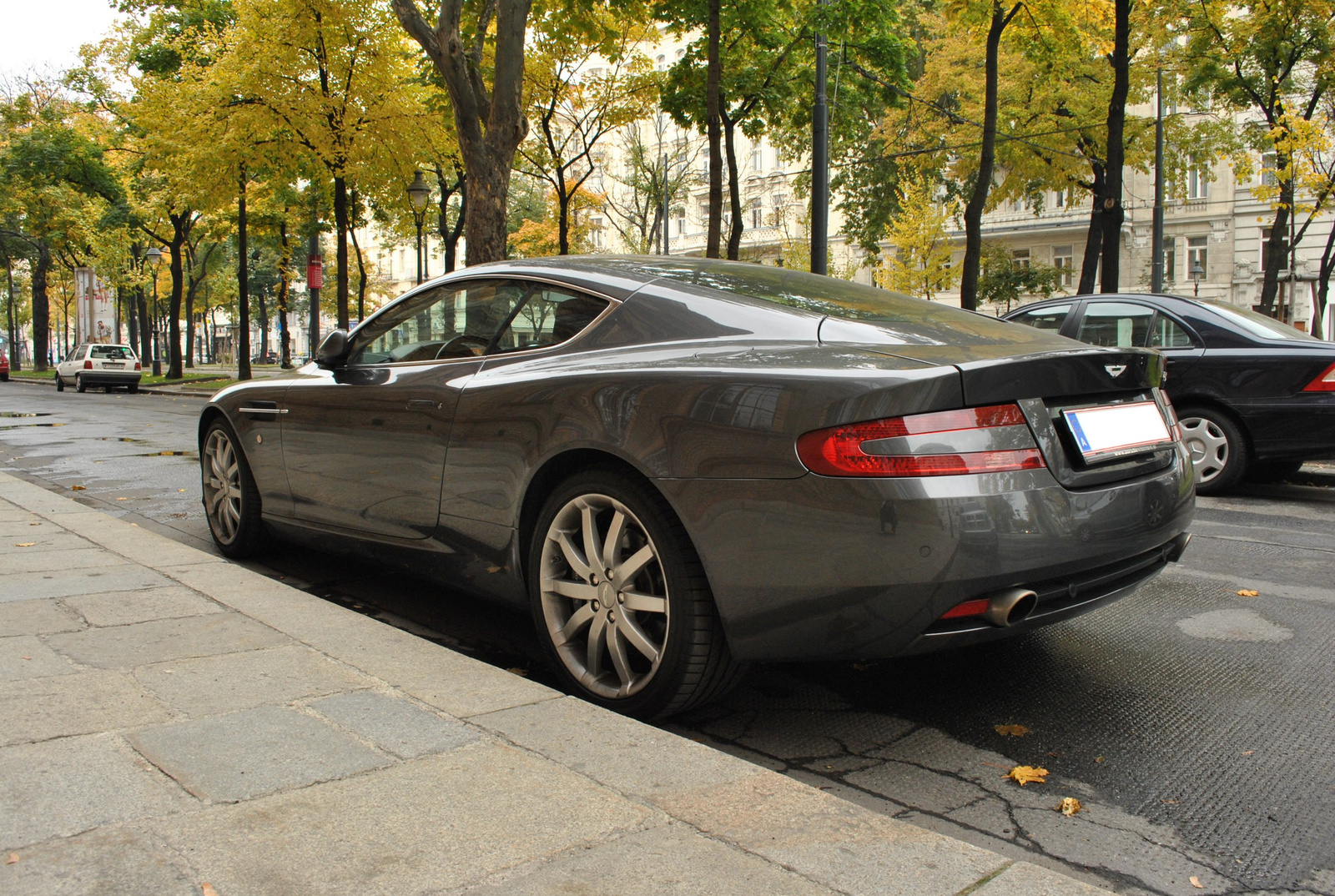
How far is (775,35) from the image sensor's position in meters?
21.0

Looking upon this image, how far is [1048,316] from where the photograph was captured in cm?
850

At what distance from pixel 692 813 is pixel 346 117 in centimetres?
2333

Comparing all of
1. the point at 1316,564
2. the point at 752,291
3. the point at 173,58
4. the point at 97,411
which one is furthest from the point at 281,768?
the point at 173,58

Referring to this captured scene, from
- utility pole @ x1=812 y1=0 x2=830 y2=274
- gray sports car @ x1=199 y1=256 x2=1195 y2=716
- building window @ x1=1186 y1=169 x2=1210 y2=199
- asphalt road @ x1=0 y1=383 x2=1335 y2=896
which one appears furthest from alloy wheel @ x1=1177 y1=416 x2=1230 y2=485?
building window @ x1=1186 y1=169 x2=1210 y2=199

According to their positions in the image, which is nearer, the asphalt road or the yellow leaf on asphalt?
the asphalt road

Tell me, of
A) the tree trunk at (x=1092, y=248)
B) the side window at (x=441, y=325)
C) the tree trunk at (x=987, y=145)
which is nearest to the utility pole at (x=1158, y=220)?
the tree trunk at (x=1092, y=248)

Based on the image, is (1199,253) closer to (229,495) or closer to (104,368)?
(104,368)

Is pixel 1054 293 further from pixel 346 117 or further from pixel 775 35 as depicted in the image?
pixel 346 117

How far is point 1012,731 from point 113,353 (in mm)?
34661

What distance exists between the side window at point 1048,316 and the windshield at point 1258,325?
100 centimetres

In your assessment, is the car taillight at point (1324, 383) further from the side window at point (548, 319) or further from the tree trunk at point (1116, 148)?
the tree trunk at point (1116, 148)

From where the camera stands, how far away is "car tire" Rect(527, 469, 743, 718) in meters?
2.69

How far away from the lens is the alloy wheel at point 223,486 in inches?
192

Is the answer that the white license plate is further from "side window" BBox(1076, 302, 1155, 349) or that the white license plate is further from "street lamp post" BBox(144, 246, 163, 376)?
"street lamp post" BBox(144, 246, 163, 376)
